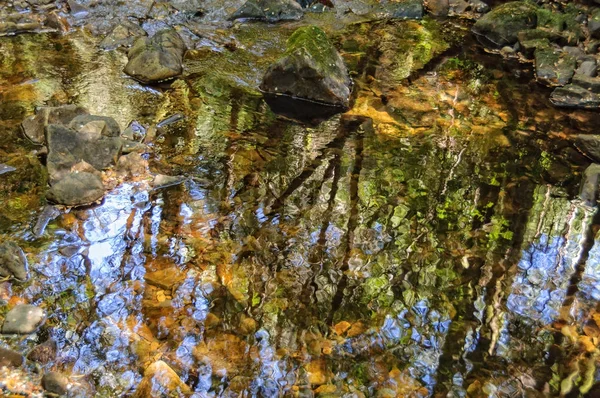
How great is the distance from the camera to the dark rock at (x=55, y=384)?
11.4 feet

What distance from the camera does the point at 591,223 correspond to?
551 cm

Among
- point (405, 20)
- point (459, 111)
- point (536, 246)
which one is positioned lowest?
point (536, 246)

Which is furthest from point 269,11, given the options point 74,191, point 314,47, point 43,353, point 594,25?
point 43,353

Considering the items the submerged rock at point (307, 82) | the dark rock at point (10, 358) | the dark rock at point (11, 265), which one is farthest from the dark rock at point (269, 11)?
the dark rock at point (10, 358)

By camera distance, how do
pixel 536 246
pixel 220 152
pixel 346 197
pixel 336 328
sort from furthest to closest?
1. pixel 220 152
2. pixel 346 197
3. pixel 536 246
4. pixel 336 328

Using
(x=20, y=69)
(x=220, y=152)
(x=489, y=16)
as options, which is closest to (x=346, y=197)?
(x=220, y=152)

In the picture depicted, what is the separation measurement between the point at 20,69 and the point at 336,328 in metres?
5.79

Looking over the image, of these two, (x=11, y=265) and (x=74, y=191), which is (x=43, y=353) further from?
(x=74, y=191)

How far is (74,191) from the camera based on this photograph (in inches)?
201

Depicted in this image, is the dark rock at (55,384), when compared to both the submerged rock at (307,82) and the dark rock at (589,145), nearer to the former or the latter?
the submerged rock at (307,82)

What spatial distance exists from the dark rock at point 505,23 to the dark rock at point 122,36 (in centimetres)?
574

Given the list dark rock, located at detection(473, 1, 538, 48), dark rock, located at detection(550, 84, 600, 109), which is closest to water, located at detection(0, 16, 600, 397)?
dark rock, located at detection(550, 84, 600, 109)

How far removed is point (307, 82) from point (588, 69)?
4254mm

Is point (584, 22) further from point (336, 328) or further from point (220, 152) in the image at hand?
point (336, 328)
